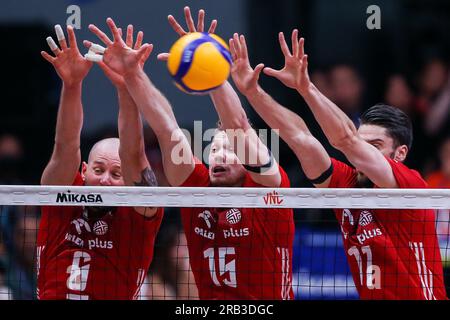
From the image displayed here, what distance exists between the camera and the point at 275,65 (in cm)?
1134

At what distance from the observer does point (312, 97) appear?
666cm

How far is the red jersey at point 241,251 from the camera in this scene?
6820mm

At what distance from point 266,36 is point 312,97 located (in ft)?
15.9

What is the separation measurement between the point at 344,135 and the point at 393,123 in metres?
0.59

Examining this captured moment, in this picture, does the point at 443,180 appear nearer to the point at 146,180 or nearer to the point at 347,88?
the point at 347,88

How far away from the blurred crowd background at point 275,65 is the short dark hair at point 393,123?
3.87 metres

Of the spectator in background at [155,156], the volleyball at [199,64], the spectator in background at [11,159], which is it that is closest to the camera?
the volleyball at [199,64]

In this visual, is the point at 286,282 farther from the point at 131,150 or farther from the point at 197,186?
the point at 131,150

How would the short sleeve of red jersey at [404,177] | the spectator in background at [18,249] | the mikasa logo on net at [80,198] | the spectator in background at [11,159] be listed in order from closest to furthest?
the mikasa logo on net at [80,198], the short sleeve of red jersey at [404,177], the spectator in background at [18,249], the spectator in background at [11,159]

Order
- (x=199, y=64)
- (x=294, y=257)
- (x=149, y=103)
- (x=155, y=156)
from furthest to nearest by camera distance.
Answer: (x=155, y=156), (x=294, y=257), (x=149, y=103), (x=199, y=64)

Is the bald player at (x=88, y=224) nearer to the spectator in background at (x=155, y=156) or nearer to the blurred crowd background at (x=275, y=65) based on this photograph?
the blurred crowd background at (x=275, y=65)

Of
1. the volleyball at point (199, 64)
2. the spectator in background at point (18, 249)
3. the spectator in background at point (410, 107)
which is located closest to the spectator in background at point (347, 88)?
the spectator in background at point (410, 107)

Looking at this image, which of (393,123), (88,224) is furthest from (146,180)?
(393,123)
